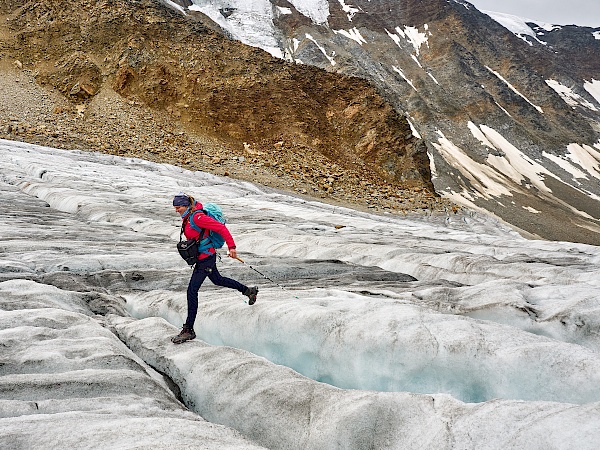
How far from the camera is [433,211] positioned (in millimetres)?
41062

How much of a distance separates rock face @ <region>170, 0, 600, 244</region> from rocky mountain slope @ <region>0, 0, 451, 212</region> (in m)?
33.7

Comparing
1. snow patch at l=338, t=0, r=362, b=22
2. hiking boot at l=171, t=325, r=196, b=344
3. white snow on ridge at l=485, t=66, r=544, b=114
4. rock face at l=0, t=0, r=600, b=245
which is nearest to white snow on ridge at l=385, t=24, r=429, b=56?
rock face at l=0, t=0, r=600, b=245

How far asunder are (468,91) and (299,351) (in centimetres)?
13170

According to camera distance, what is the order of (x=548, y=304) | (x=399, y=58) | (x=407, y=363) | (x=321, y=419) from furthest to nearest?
(x=399, y=58) < (x=548, y=304) < (x=407, y=363) < (x=321, y=419)

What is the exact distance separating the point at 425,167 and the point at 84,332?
178ft

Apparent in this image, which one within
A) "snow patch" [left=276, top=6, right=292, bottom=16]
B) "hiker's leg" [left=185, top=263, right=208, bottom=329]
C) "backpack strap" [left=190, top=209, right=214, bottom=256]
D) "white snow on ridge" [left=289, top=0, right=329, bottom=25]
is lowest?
"hiker's leg" [left=185, top=263, right=208, bottom=329]

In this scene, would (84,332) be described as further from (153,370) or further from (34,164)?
(34,164)

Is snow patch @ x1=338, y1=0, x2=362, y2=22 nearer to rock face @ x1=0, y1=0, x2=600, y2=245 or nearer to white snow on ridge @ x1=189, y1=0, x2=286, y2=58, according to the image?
rock face @ x1=0, y1=0, x2=600, y2=245

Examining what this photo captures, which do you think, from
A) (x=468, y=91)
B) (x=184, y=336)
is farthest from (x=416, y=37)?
(x=184, y=336)

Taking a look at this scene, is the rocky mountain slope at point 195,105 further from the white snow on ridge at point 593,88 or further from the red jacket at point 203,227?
the white snow on ridge at point 593,88

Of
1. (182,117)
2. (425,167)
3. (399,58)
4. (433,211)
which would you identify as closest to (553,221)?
(425,167)

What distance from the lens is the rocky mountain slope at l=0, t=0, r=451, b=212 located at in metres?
43.3

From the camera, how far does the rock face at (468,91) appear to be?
291 feet

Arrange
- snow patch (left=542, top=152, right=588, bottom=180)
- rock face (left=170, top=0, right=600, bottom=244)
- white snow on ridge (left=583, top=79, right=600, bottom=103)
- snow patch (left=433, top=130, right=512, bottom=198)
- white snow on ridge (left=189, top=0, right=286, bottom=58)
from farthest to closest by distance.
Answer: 1. white snow on ridge (left=583, top=79, right=600, bottom=103)
2. white snow on ridge (left=189, top=0, right=286, bottom=58)
3. snow patch (left=542, top=152, right=588, bottom=180)
4. rock face (left=170, top=0, right=600, bottom=244)
5. snow patch (left=433, top=130, right=512, bottom=198)
